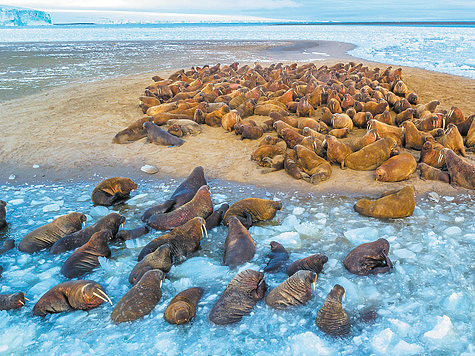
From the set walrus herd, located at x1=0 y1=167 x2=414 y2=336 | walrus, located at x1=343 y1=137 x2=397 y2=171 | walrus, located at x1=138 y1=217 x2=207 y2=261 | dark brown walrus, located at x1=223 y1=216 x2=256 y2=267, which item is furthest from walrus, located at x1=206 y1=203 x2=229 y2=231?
walrus, located at x1=343 y1=137 x2=397 y2=171

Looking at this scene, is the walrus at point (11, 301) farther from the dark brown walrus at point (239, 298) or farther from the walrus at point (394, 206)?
the walrus at point (394, 206)

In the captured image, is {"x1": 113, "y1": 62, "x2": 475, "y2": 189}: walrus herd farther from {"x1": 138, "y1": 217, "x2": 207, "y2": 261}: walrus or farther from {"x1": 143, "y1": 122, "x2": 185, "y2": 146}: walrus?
{"x1": 138, "y1": 217, "x2": 207, "y2": 261}: walrus

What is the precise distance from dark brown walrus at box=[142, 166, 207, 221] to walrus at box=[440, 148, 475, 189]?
13.4ft

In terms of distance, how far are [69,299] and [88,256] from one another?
2.36 ft

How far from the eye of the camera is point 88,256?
406 centimetres

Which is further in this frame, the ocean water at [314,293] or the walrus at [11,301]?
the walrus at [11,301]

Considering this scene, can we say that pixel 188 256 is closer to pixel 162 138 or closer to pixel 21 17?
pixel 162 138

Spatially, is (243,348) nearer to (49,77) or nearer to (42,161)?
(42,161)

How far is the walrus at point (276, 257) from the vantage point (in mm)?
3820

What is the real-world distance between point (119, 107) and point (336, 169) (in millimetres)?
7729

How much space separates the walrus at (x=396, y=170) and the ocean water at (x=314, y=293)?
69 cm

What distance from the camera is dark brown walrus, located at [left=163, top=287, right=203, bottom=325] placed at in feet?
10.3

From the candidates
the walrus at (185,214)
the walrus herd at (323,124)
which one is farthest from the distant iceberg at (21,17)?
the walrus at (185,214)

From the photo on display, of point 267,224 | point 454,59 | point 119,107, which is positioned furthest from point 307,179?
point 454,59
